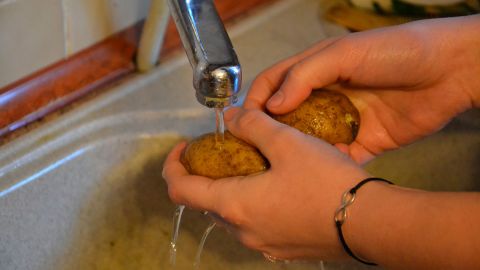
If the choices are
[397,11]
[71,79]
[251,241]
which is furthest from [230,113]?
[397,11]

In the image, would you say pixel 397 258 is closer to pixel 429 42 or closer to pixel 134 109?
pixel 429 42

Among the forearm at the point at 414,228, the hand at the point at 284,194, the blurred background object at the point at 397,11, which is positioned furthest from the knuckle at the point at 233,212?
the blurred background object at the point at 397,11

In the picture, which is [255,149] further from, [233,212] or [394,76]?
[394,76]

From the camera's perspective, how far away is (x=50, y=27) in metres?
0.67

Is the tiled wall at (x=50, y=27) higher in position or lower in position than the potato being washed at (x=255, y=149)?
higher

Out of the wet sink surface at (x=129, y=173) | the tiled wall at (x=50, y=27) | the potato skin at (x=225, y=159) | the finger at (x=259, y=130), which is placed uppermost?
the tiled wall at (x=50, y=27)

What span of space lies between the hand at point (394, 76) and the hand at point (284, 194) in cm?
11

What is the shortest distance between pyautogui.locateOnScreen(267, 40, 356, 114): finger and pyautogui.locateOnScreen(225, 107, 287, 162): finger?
5 centimetres

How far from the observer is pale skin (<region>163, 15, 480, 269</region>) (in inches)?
17.3

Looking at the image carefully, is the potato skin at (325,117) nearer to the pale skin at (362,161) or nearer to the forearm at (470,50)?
the pale skin at (362,161)

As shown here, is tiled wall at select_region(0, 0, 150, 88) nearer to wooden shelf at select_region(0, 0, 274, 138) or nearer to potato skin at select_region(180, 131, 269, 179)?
wooden shelf at select_region(0, 0, 274, 138)

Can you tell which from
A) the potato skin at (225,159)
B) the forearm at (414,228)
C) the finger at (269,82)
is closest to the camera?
the forearm at (414,228)

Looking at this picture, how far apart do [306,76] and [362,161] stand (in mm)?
167

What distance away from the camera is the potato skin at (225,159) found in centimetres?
54
